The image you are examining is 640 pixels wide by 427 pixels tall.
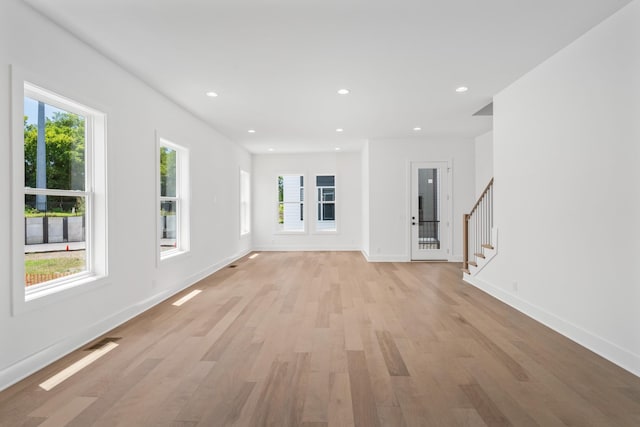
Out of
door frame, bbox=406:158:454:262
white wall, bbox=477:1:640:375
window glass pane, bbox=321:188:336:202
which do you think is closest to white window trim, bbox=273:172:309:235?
window glass pane, bbox=321:188:336:202

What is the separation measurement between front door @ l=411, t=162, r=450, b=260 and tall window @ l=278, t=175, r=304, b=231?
3341 mm

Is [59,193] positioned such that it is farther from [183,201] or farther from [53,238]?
[183,201]

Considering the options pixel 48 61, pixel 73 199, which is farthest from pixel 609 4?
pixel 73 199

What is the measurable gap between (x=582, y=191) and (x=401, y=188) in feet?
15.6

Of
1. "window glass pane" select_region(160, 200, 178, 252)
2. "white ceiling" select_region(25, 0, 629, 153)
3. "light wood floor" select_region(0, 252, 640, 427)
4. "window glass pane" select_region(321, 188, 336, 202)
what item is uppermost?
"white ceiling" select_region(25, 0, 629, 153)

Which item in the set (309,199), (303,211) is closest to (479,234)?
(309,199)

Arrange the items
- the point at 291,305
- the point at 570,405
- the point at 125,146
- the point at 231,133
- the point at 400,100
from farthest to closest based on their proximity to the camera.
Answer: the point at 231,133, the point at 400,100, the point at 291,305, the point at 125,146, the point at 570,405

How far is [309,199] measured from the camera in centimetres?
973

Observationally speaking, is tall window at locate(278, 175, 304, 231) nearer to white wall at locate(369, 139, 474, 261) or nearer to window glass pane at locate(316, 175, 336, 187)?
window glass pane at locate(316, 175, 336, 187)

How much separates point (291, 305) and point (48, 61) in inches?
134

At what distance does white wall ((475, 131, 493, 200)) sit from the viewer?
7293 mm

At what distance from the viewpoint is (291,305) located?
14.3 ft

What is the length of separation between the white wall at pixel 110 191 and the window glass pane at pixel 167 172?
258mm

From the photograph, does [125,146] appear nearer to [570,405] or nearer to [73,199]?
[73,199]
